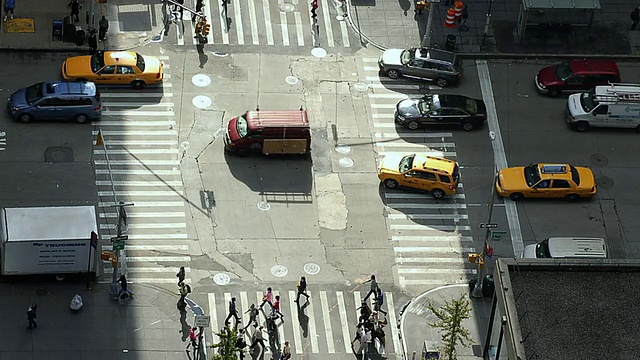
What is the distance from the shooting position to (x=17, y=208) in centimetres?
6588

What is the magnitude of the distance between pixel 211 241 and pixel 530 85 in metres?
22.7

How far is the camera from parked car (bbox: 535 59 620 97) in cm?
7944

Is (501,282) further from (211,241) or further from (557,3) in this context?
(557,3)

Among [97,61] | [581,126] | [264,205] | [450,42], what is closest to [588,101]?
[581,126]

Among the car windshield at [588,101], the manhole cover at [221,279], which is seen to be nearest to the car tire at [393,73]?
the car windshield at [588,101]

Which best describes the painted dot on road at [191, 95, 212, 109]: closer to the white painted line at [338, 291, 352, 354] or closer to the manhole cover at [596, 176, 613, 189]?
the white painted line at [338, 291, 352, 354]

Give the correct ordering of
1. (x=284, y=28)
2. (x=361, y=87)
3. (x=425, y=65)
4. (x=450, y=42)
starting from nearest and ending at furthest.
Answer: (x=361, y=87) → (x=425, y=65) → (x=450, y=42) → (x=284, y=28)

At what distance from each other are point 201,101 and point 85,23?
9562mm

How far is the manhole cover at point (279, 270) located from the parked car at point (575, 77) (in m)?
20.9

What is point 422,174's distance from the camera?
72000 millimetres

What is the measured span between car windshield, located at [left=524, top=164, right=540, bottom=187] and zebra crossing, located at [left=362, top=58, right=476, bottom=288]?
347cm

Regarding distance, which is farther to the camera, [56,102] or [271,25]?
[271,25]

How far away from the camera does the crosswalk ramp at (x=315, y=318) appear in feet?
212

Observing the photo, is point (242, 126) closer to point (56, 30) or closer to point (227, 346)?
point (56, 30)
